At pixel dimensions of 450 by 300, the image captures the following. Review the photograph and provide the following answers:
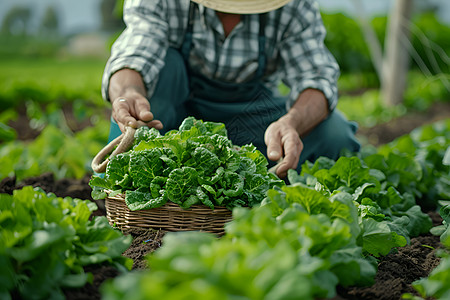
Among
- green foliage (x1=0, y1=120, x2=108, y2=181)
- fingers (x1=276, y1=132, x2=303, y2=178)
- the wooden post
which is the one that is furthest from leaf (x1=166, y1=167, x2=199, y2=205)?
the wooden post

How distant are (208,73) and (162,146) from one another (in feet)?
3.42

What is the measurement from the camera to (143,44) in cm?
250

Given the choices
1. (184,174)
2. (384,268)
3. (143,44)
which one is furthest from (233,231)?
(143,44)

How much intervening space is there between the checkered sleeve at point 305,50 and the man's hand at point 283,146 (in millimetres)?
454

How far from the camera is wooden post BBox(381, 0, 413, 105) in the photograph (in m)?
5.69

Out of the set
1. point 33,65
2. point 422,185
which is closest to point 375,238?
point 422,185

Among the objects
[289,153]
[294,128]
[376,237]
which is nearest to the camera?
[376,237]

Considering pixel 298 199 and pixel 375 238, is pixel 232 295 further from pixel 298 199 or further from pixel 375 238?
pixel 375 238

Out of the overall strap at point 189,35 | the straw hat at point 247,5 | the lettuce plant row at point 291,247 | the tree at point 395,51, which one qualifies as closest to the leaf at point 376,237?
the lettuce plant row at point 291,247

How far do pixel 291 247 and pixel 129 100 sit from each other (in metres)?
1.22

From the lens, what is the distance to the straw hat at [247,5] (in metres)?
2.42

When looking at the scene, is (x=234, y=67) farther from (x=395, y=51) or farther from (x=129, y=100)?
(x=395, y=51)

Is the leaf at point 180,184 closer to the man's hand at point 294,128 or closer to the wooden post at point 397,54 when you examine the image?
the man's hand at point 294,128

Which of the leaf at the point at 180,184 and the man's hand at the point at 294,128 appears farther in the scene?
the man's hand at the point at 294,128
